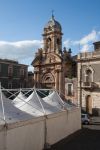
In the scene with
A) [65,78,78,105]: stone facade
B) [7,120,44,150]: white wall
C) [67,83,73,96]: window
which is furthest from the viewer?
[67,83,73,96]: window

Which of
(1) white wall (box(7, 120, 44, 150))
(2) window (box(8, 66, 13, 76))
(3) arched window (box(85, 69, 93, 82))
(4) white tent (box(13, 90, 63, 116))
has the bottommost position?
(1) white wall (box(7, 120, 44, 150))

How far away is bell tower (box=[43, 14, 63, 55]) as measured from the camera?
49.4 m

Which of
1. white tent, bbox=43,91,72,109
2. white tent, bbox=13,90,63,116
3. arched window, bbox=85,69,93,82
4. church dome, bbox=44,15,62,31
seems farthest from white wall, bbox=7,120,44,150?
church dome, bbox=44,15,62,31

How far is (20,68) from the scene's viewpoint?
55094mm

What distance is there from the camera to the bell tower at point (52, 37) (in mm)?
49438

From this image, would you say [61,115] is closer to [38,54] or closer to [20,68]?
[38,54]

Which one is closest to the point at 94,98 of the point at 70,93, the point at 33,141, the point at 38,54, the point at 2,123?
the point at 70,93

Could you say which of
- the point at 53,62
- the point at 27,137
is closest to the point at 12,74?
the point at 53,62

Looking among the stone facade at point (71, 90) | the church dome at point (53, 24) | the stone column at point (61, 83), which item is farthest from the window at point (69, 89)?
the church dome at point (53, 24)

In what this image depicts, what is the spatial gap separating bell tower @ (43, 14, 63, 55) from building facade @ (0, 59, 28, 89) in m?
6.97

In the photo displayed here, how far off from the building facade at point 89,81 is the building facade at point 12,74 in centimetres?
1521

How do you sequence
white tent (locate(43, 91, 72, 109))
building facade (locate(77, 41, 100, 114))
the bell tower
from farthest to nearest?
the bell tower, building facade (locate(77, 41, 100, 114)), white tent (locate(43, 91, 72, 109))

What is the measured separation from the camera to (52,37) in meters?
49.8

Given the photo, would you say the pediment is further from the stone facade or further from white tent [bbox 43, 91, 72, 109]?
white tent [bbox 43, 91, 72, 109]
